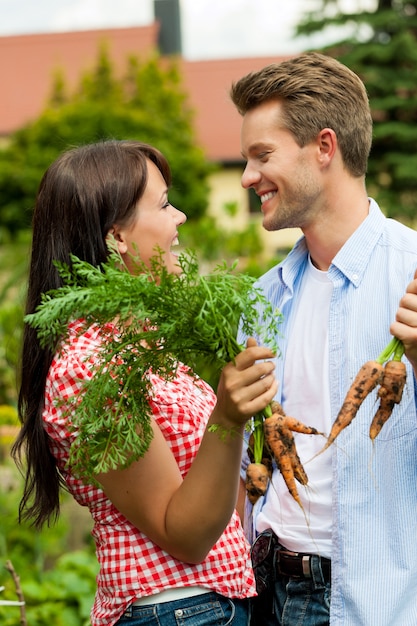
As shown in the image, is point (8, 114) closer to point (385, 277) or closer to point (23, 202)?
point (23, 202)

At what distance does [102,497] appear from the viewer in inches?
98.0

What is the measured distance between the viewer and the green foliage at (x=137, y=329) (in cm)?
214

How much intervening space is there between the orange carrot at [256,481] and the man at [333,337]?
0.25 m

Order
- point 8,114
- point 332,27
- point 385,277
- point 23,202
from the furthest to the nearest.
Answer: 1. point 8,114
2. point 332,27
3. point 23,202
4. point 385,277

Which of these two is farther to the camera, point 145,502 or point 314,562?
point 314,562

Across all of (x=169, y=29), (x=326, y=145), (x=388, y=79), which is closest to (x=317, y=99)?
(x=326, y=145)

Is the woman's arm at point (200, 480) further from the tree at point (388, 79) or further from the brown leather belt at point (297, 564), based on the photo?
the tree at point (388, 79)

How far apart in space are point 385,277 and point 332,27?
2507 cm

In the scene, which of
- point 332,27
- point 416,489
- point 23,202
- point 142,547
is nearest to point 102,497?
point 142,547

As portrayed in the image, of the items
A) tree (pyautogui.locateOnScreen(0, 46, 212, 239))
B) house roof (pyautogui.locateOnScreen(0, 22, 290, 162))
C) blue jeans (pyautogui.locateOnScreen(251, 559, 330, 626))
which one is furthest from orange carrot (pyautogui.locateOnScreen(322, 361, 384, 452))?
house roof (pyautogui.locateOnScreen(0, 22, 290, 162))

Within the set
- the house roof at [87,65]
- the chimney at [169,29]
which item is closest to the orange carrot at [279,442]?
the house roof at [87,65]

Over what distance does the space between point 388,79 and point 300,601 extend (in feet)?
83.4

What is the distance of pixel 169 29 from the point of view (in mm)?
38156

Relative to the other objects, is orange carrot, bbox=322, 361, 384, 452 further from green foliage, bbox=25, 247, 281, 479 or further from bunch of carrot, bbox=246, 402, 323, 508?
green foliage, bbox=25, 247, 281, 479
